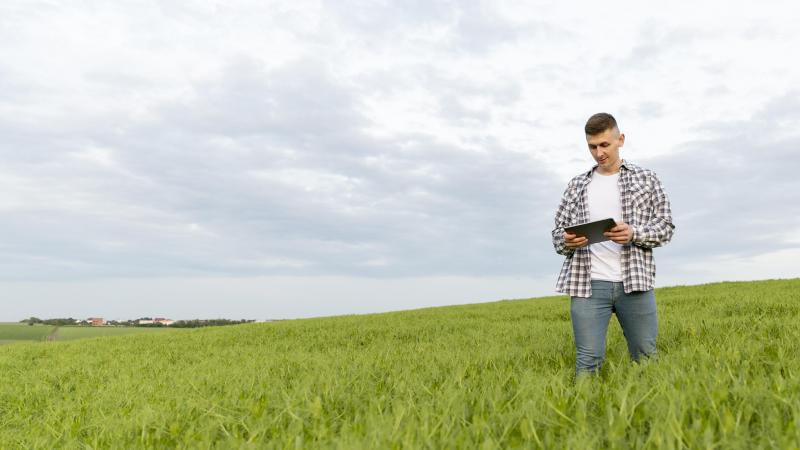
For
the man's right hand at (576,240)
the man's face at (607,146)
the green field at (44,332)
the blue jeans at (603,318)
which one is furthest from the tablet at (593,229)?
the green field at (44,332)

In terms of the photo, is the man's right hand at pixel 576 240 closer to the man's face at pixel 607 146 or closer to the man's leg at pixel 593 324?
the man's leg at pixel 593 324

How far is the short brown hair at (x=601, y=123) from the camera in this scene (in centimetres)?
498

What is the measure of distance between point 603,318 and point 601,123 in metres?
1.80

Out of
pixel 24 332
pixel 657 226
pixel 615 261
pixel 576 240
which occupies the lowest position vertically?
pixel 24 332

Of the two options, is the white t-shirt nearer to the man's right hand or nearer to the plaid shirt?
the plaid shirt

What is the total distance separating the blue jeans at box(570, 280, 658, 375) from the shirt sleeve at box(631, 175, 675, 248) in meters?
0.46

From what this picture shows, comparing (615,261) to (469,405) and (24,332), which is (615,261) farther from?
(24,332)

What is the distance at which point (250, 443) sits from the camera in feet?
10.5

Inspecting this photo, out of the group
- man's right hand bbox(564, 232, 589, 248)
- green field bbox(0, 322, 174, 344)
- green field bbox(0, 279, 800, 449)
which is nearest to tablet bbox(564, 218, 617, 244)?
man's right hand bbox(564, 232, 589, 248)

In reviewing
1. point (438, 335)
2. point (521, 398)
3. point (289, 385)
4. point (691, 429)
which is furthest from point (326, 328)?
point (691, 429)

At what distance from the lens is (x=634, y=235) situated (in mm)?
4852

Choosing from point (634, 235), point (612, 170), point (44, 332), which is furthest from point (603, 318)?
point (44, 332)

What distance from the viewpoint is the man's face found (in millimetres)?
5035

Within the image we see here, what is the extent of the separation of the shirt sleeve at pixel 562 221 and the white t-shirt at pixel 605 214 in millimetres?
247
